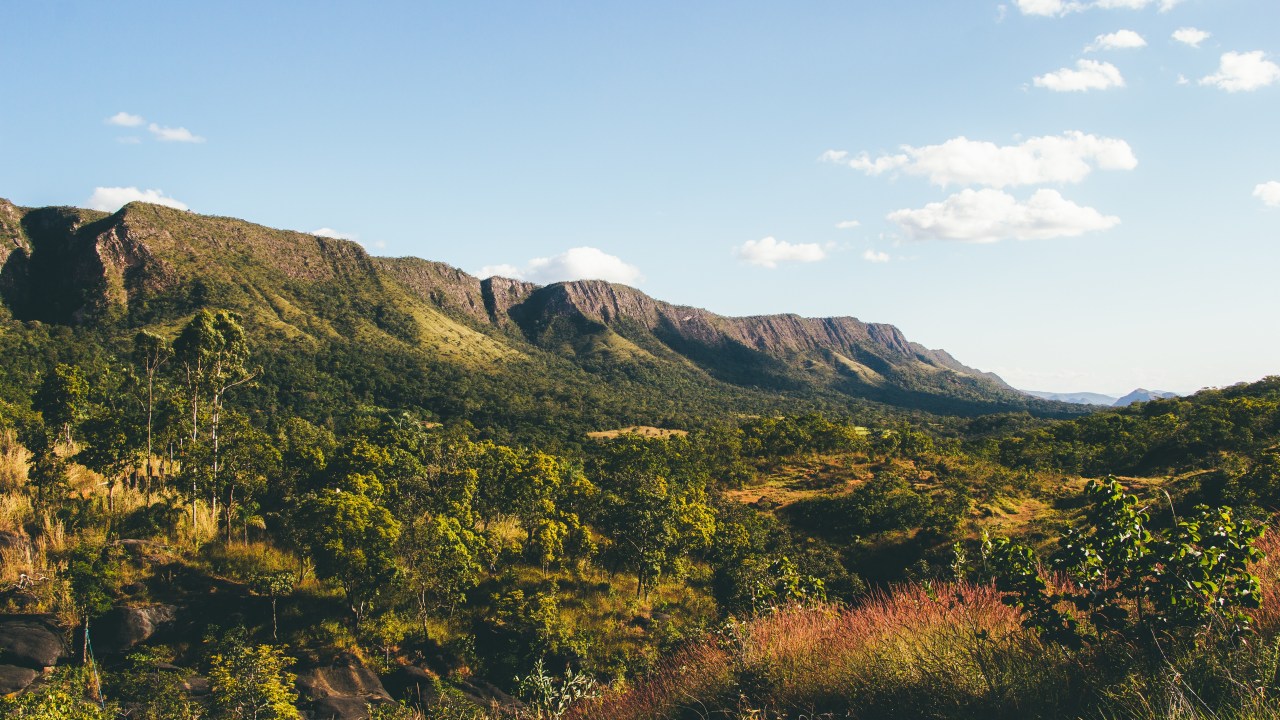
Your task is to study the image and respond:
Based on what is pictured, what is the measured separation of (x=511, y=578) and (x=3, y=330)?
126 metres

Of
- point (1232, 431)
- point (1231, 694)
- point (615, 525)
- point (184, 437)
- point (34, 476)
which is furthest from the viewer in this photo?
point (1232, 431)

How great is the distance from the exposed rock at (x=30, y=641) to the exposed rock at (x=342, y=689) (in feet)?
20.1

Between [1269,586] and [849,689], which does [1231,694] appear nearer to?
[1269,586]

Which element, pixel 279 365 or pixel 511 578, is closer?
pixel 511 578

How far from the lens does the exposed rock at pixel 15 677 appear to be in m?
13.3

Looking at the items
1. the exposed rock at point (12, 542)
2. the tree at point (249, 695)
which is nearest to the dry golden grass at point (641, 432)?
the exposed rock at point (12, 542)

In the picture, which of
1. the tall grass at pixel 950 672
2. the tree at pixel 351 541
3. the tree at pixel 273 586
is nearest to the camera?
the tall grass at pixel 950 672

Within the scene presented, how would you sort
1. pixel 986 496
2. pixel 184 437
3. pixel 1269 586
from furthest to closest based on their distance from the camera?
pixel 986 496 → pixel 184 437 → pixel 1269 586

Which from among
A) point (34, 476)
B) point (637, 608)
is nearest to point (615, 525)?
point (637, 608)

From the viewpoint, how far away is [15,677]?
44.8 feet

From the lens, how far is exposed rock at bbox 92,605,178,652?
16969 millimetres

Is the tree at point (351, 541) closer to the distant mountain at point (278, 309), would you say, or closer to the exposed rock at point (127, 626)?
the exposed rock at point (127, 626)

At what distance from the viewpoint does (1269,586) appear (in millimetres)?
5789

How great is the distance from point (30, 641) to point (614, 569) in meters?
23.7
